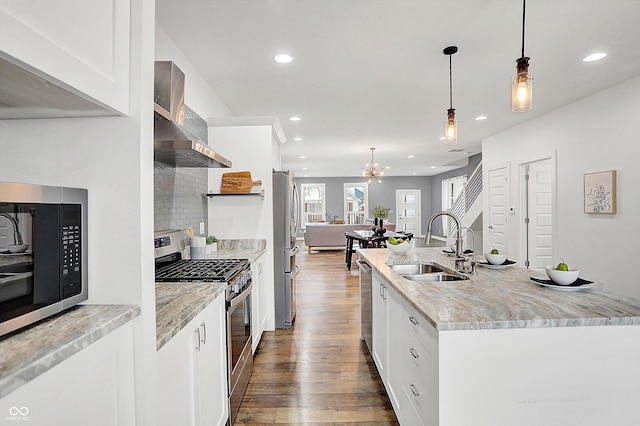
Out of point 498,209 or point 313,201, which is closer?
point 498,209

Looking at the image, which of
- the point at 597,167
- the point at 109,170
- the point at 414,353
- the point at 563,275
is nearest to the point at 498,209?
the point at 597,167

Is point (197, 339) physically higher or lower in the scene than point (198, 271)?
lower

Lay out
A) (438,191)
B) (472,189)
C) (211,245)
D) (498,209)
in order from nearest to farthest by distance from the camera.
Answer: (211,245) → (498,209) → (472,189) → (438,191)

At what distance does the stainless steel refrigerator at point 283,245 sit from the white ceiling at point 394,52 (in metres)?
1.12

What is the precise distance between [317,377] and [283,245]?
1458mm

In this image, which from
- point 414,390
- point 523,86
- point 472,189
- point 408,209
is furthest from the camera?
point 408,209

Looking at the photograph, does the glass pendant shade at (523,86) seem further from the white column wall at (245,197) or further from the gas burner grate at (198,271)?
the white column wall at (245,197)

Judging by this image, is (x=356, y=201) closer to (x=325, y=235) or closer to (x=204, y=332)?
(x=325, y=235)

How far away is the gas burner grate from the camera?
1.94 meters

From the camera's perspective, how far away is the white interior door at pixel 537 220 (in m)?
5.57

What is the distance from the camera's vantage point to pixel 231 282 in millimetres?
2008

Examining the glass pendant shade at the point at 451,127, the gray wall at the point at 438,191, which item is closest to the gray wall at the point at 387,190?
the gray wall at the point at 438,191

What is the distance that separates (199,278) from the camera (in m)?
1.93

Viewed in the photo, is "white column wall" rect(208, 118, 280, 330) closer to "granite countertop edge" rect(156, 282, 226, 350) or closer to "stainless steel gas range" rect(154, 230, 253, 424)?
"stainless steel gas range" rect(154, 230, 253, 424)
